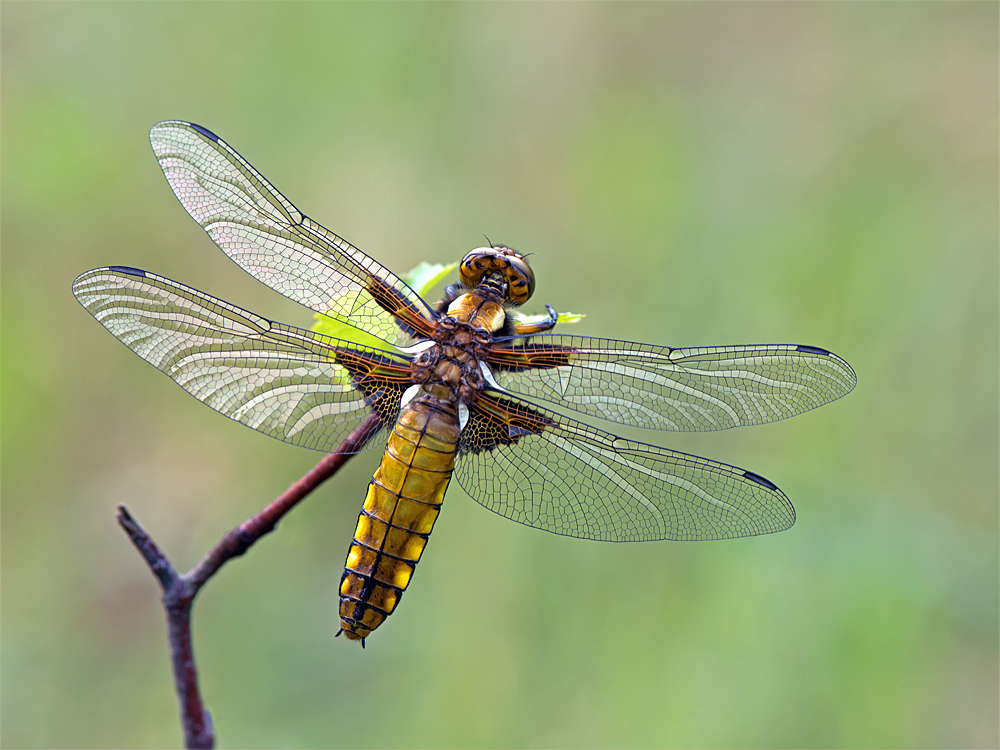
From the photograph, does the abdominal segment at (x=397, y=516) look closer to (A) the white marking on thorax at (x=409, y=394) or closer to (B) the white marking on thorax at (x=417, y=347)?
(A) the white marking on thorax at (x=409, y=394)

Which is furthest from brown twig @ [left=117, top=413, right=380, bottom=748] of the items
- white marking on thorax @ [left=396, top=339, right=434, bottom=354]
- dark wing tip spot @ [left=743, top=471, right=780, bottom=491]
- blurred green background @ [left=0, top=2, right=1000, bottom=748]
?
blurred green background @ [left=0, top=2, right=1000, bottom=748]

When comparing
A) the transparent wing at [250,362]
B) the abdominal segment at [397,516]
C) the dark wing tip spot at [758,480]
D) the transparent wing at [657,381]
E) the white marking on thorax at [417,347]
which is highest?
the transparent wing at [657,381]

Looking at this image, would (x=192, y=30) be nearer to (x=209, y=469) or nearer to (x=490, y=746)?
(x=209, y=469)

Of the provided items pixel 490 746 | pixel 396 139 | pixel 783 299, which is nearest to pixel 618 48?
pixel 396 139

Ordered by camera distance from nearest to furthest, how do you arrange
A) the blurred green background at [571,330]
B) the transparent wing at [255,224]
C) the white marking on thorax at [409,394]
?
the white marking on thorax at [409,394]
the transparent wing at [255,224]
the blurred green background at [571,330]

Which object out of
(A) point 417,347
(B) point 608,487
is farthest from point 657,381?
(A) point 417,347

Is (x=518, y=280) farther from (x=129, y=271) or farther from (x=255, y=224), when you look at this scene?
(x=129, y=271)

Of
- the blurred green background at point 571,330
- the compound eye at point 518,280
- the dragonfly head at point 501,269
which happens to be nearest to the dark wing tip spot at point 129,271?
the dragonfly head at point 501,269
